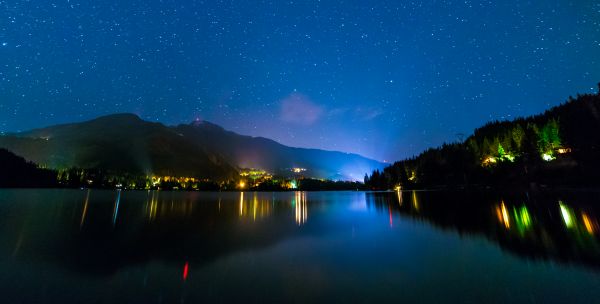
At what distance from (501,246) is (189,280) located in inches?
608

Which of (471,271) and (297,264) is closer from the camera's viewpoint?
(471,271)

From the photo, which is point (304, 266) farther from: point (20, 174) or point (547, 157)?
point (20, 174)

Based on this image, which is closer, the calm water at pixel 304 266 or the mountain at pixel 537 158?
the calm water at pixel 304 266

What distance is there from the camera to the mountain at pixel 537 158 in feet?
220

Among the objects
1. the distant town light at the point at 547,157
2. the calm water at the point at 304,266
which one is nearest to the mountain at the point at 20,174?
the calm water at the point at 304,266

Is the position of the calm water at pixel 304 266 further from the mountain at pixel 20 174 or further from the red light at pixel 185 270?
the mountain at pixel 20 174

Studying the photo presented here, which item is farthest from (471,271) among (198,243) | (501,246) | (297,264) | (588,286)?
(198,243)

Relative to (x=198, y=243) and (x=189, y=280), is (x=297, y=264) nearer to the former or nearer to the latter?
(x=189, y=280)

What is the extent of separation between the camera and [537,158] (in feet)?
294

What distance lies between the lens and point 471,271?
10391 millimetres

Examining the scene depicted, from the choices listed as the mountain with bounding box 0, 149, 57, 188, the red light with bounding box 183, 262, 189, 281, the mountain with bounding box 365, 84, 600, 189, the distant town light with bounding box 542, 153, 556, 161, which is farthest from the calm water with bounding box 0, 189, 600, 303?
the mountain with bounding box 0, 149, 57, 188

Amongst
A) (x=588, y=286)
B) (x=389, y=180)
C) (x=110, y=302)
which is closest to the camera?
(x=110, y=302)

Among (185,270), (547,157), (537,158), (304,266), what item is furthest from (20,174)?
(547,157)

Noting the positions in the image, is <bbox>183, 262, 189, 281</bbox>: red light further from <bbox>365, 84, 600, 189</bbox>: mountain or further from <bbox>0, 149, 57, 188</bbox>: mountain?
<bbox>0, 149, 57, 188</bbox>: mountain
